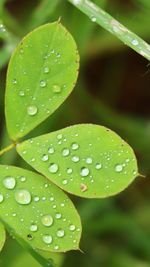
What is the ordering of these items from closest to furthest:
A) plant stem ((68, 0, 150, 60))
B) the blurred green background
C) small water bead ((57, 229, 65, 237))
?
small water bead ((57, 229, 65, 237))
plant stem ((68, 0, 150, 60))
the blurred green background

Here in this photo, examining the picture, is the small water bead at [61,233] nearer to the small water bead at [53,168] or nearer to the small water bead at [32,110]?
the small water bead at [53,168]

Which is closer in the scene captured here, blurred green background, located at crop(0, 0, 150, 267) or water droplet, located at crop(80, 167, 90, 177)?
water droplet, located at crop(80, 167, 90, 177)

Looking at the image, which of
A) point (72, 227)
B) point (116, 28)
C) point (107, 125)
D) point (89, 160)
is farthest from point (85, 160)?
point (107, 125)

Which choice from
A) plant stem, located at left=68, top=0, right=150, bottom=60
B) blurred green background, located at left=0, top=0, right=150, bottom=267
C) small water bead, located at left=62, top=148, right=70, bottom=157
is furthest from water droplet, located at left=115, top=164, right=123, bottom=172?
blurred green background, located at left=0, top=0, right=150, bottom=267

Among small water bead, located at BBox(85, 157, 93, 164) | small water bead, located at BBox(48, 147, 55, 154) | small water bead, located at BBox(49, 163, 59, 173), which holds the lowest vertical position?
small water bead, located at BBox(85, 157, 93, 164)

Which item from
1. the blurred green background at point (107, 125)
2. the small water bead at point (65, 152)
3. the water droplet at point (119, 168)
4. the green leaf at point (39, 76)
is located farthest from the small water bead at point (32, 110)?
the blurred green background at point (107, 125)

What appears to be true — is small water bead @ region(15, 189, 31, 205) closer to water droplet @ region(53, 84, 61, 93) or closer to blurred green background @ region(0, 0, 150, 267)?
water droplet @ region(53, 84, 61, 93)
